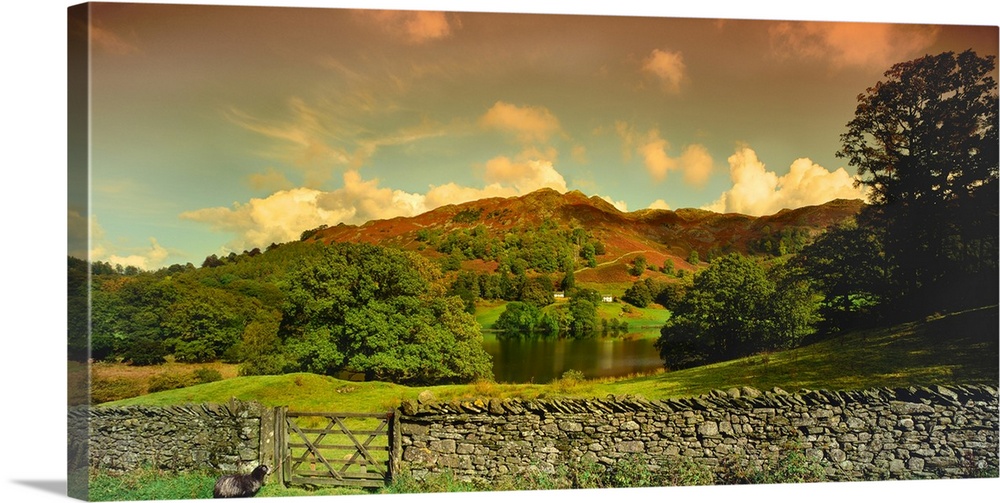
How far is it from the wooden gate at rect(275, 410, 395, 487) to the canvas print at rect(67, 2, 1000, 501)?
0.16 ft

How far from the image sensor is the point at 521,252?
16875 mm

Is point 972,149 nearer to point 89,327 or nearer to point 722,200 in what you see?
point 722,200

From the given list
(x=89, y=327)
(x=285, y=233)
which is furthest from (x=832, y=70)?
(x=89, y=327)

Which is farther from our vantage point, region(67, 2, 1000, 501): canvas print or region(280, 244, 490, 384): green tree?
region(280, 244, 490, 384): green tree

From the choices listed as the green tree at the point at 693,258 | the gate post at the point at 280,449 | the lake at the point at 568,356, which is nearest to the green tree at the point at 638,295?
the lake at the point at 568,356

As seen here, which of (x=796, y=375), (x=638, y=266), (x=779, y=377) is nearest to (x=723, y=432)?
(x=779, y=377)

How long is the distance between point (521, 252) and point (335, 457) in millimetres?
4356

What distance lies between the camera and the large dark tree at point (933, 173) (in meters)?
16.5

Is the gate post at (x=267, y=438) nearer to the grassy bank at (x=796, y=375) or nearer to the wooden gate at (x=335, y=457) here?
the wooden gate at (x=335, y=457)

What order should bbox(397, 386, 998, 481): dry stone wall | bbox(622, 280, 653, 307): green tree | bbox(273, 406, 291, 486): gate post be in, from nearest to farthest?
1. bbox(273, 406, 291, 486): gate post
2. bbox(397, 386, 998, 481): dry stone wall
3. bbox(622, 280, 653, 307): green tree

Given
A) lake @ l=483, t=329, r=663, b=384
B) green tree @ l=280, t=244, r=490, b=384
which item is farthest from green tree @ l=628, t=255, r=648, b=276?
green tree @ l=280, t=244, r=490, b=384

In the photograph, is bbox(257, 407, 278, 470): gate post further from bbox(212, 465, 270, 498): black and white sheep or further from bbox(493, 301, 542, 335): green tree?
bbox(493, 301, 542, 335): green tree

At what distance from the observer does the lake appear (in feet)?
53.0

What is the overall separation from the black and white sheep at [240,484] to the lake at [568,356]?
12.7ft
